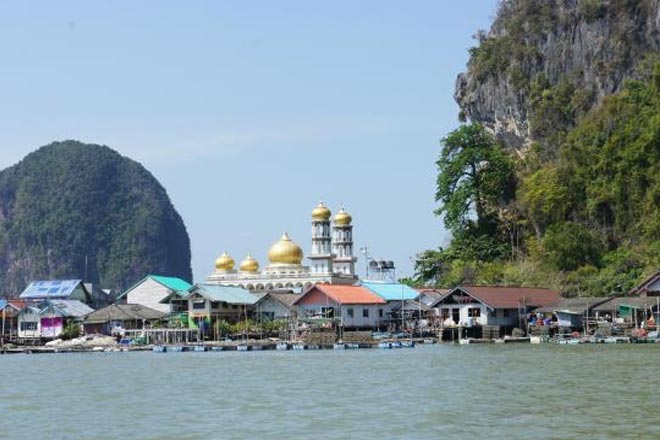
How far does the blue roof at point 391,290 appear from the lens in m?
71.6

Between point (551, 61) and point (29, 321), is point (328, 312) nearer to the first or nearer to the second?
point (29, 321)

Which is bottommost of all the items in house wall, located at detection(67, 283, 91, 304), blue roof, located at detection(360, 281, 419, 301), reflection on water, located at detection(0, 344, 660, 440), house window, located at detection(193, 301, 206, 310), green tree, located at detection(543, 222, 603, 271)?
reflection on water, located at detection(0, 344, 660, 440)

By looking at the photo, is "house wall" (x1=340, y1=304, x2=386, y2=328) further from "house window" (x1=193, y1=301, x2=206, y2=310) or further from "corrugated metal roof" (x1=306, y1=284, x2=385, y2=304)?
"house window" (x1=193, y1=301, x2=206, y2=310)

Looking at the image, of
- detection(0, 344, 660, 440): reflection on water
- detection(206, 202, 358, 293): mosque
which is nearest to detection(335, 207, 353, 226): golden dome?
detection(206, 202, 358, 293): mosque

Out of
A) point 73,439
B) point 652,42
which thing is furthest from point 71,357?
point 652,42

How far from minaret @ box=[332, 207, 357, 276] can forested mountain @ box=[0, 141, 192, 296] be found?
86855mm

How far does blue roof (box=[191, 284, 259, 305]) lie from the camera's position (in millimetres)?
71250

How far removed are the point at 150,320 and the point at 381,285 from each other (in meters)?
14.8

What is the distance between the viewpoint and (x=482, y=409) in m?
27.0

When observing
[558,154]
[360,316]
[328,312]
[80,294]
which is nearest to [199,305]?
[328,312]

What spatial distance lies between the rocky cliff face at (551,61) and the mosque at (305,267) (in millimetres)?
17111

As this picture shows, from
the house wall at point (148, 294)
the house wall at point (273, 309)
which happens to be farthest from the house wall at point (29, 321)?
the house wall at point (273, 309)

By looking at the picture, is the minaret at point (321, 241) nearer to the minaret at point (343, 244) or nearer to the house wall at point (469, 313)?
the minaret at point (343, 244)

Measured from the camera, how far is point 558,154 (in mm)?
74625
